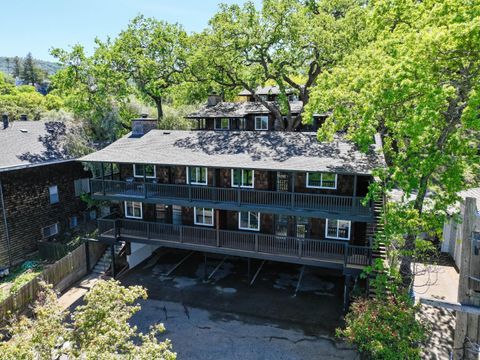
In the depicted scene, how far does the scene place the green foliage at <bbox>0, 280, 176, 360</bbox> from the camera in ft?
30.1

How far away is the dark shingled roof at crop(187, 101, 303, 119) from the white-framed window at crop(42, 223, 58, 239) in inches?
625

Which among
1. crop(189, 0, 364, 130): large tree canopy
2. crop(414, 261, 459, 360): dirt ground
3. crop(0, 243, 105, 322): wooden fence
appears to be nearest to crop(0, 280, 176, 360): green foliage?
crop(0, 243, 105, 322): wooden fence

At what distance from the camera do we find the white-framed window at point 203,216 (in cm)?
2303

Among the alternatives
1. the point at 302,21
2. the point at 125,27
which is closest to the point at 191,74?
the point at 125,27

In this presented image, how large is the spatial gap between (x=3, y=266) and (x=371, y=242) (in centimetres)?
2310

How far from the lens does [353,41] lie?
29.3m

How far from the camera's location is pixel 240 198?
20.4 metres

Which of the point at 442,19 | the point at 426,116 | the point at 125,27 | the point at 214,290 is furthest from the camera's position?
the point at 125,27

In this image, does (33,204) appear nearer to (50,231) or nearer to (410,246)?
(50,231)

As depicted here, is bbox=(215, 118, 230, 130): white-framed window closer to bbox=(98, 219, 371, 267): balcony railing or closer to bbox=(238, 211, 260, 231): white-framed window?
bbox=(238, 211, 260, 231): white-framed window

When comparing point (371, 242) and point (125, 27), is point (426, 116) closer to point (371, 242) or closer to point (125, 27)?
point (371, 242)

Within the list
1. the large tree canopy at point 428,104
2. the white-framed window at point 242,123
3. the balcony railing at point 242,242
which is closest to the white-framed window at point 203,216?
the balcony railing at point 242,242

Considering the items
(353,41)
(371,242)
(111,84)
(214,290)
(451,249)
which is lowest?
(214,290)

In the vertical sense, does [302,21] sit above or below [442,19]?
above
